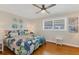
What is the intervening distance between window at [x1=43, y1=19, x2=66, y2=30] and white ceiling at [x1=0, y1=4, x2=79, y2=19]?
4.6 inches

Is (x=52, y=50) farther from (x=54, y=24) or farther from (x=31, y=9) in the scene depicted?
(x=31, y=9)

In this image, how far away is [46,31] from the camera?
1.60 metres

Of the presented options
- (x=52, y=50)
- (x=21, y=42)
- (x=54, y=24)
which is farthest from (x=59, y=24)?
(x=21, y=42)

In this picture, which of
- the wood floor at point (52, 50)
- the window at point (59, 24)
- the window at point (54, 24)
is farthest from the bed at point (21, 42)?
the window at point (59, 24)

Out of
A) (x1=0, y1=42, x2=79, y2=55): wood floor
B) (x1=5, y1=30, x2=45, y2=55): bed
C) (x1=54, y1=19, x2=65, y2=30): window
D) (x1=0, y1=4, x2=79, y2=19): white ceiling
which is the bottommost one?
(x1=0, y1=42, x2=79, y2=55): wood floor

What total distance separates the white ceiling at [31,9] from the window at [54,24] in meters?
0.12

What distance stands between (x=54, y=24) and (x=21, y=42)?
57cm

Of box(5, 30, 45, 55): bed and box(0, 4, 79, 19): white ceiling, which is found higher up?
box(0, 4, 79, 19): white ceiling

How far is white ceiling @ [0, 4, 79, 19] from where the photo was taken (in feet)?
4.95

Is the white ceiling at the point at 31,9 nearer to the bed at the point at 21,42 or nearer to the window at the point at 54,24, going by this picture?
the window at the point at 54,24

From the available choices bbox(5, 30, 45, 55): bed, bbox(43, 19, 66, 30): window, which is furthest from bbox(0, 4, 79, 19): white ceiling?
bbox(5, 30, 45, 55): bed

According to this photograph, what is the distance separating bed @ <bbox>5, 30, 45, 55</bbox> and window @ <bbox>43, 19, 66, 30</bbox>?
0.27 metres

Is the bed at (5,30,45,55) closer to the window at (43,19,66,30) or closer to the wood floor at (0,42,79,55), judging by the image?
the wood floor at (0,42,79,55)
